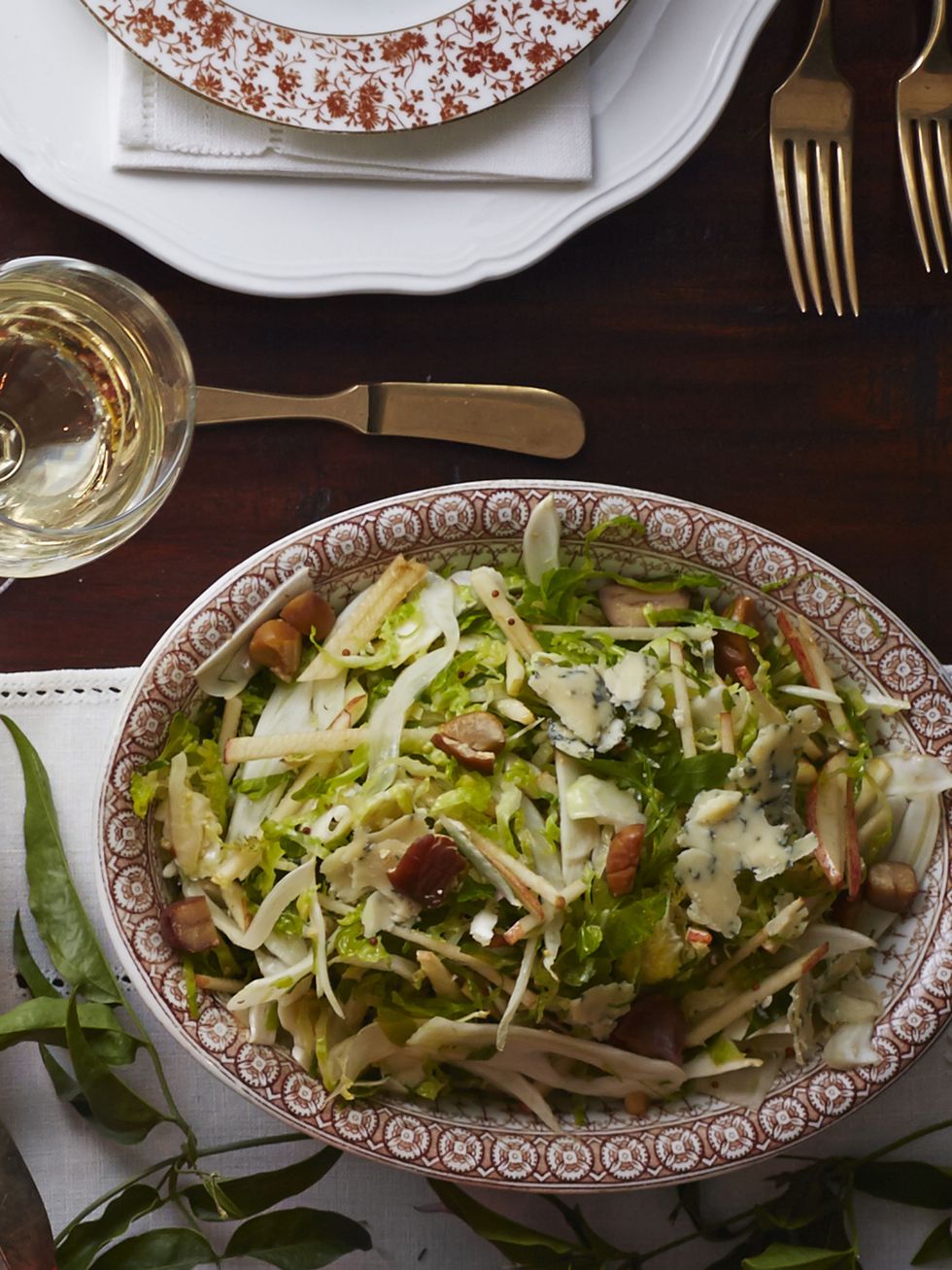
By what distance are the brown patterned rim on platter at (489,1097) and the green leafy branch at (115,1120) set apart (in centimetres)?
11

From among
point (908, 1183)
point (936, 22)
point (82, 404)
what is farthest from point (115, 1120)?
point (936, 22)

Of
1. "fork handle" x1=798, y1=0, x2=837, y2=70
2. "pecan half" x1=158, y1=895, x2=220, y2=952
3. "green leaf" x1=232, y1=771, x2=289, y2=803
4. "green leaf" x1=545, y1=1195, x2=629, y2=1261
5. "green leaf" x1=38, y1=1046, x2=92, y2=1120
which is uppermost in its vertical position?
"fork handle" x1=798, y1=0, x2=837, y2=70

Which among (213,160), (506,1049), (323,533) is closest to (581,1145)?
(506,1049)

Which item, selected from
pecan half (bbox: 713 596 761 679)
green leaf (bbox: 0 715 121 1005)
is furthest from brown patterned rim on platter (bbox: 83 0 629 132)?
green leaf (bbox: 0 715 121 1005)

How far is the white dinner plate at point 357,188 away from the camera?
1386 mm

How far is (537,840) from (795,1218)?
59cm

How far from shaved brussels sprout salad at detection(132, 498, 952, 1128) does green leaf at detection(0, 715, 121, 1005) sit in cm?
15

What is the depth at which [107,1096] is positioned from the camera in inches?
50.3

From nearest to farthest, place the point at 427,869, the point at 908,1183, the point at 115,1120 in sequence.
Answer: the point at 427,869 → the point at 115,1120 → the point at 908,1183

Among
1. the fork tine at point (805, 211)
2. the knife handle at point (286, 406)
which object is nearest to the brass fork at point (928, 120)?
the fork tine at point (805, 211)

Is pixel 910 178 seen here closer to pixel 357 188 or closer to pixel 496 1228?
pixel 357 188

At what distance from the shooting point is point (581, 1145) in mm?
1275

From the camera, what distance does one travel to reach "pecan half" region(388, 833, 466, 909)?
3.93 ft

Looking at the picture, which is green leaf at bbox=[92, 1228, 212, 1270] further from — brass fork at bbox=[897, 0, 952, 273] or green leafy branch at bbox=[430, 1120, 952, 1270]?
brass fork at bbox=[897, 0, 952, 273]
